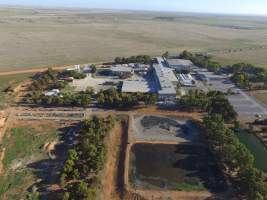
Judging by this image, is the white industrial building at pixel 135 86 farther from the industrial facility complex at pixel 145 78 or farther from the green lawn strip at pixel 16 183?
the green lawn strip at pixel 16 183

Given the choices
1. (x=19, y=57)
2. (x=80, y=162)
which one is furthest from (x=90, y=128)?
(x=19, y=57)

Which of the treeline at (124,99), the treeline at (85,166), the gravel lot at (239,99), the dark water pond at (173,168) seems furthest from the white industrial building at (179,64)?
the treeline at (85,166)

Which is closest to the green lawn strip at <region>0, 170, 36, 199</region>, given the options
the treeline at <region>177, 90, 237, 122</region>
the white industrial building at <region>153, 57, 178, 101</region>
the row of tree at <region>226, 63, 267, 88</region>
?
the treeline at <region>177, 90, 237, 122</region>

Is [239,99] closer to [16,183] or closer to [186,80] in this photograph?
[186,80]

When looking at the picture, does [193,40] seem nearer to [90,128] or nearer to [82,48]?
[82,48]

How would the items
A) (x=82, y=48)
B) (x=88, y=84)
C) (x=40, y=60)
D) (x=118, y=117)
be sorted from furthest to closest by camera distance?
(x=82, y=48) → (x=40, y=60) → (x=88, y=84) → (x=118, y=117)

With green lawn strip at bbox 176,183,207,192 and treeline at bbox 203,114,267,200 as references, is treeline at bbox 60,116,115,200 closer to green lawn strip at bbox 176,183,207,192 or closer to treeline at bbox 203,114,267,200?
green lawn strip at bbox 176,183,207,192
